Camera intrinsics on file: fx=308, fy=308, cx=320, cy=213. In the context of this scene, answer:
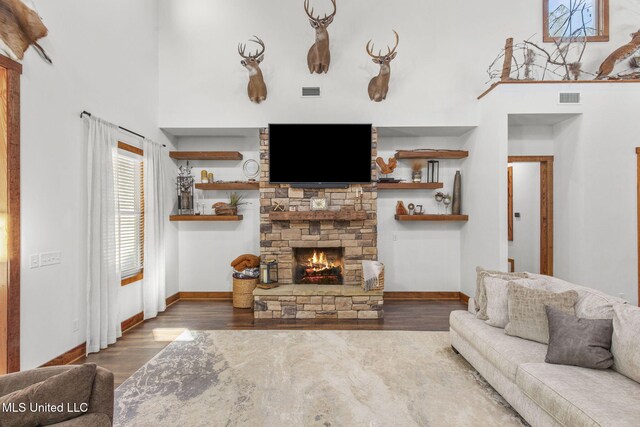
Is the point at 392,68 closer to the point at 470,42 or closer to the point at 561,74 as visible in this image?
the point at 470,42

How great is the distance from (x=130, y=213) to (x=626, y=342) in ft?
16.4

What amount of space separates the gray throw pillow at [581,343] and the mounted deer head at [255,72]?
14.9ft

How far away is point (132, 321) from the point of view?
4070 millimetres

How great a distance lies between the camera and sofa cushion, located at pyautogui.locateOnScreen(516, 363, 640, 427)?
155 centimetres

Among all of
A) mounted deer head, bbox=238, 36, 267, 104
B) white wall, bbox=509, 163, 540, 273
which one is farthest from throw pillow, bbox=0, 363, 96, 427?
white wall, bbox=509, 163, 540, 273

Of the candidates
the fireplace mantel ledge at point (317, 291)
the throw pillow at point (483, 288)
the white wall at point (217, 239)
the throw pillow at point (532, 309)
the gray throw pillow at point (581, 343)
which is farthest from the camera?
the white wall at point (217, 239)

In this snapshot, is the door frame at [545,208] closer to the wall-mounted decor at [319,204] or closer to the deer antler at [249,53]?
the wall-mounted decor at [319,204]

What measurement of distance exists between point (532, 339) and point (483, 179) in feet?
9.11

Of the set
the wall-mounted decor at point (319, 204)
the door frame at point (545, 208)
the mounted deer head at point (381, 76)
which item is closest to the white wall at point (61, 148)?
the wall-mounted decor at point (319, 204)

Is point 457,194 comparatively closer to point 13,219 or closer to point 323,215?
point 323,215

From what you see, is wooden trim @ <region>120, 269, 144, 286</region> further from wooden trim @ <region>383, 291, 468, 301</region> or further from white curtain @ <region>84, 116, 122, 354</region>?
wooden trim @ <region>383, 291, 468, 301</region>

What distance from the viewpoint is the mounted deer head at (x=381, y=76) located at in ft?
14.8

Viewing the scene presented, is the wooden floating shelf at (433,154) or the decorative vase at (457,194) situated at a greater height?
the wooden floating shelf at (433,154)

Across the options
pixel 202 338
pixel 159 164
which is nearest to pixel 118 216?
pixel 159 164
